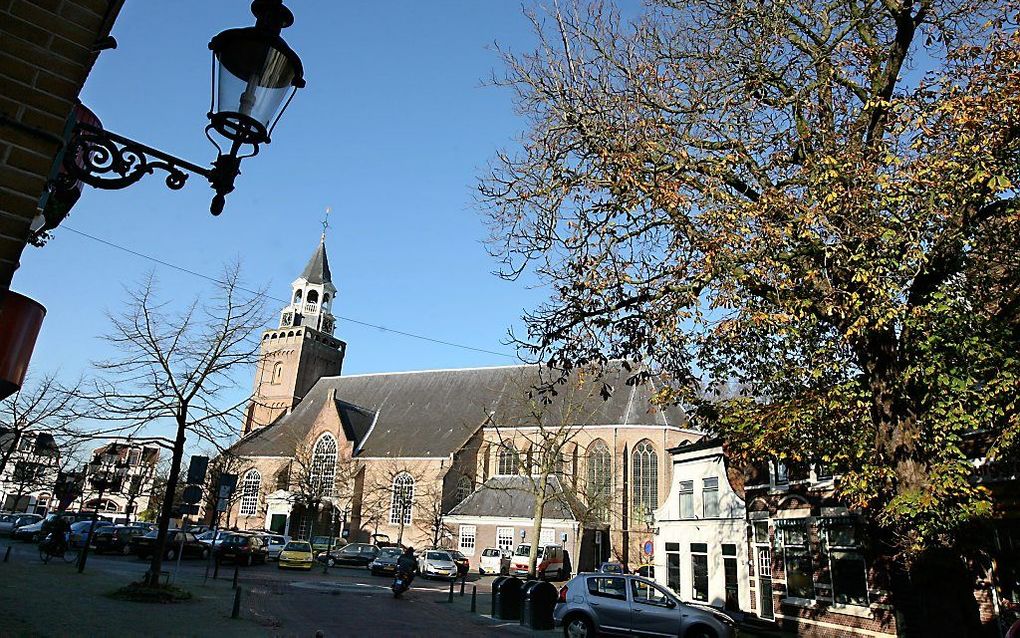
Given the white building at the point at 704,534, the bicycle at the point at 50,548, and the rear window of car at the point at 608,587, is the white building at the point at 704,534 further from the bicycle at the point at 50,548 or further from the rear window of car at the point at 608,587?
the bicycle at the point at 50,548

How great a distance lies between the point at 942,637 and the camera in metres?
8.40

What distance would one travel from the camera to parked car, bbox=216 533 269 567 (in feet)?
94.6

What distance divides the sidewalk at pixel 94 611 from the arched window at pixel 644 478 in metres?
32.8

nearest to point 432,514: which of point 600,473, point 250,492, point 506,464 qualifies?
point 506,464

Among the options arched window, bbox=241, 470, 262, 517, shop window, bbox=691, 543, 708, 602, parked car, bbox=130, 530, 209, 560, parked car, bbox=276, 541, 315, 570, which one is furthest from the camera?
arched window, bbox=241, 470, 262, 517

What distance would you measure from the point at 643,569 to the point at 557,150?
89.3 ft

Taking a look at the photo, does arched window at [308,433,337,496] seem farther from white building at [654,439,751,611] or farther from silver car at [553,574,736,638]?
silver car at [553,574,736,638]

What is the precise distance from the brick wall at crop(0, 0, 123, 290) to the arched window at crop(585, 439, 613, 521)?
4072 cm

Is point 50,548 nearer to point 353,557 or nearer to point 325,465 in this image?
point 353,557

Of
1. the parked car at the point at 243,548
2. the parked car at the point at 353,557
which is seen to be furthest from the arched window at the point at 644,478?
the parked car at the point at 243,548

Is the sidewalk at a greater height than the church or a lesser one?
lesser

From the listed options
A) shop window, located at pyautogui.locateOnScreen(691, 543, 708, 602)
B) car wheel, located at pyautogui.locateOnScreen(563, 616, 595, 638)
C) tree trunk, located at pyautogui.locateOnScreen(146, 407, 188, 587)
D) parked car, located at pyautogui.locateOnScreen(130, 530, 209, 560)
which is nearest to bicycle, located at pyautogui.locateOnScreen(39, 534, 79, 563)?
parked car, located at pyautogui.locateOnScreen(130, 530, 209, 560)

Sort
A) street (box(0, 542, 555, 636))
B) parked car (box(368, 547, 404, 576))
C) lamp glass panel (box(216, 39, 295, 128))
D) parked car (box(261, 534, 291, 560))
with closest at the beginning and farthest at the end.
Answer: lamp glass panel (box(216, 39, 295, 128)) → street (box(0, 542, 555, 636)) → parked car (box(368, 547, 404, 576)) → parked car (box(261, 534, 291, 560))

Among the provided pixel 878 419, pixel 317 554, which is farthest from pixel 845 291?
pixel 317 554
